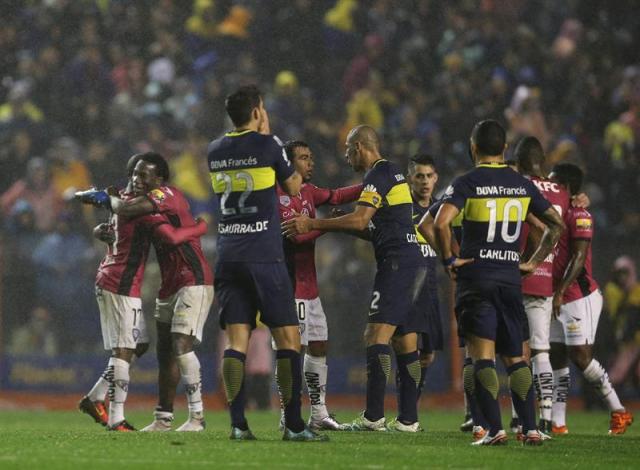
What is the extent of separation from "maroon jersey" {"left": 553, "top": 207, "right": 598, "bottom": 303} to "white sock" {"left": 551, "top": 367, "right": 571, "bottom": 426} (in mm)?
687

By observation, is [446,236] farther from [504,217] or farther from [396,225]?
[396,225]

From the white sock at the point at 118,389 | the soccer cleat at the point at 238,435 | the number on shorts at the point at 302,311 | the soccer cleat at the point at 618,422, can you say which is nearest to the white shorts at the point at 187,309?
the white sock at the point at 118,389

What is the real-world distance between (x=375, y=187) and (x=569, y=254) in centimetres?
238

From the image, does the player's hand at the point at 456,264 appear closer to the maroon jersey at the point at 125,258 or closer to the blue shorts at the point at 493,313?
the blue shorts at the point at 493,313

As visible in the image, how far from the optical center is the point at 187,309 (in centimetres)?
1004

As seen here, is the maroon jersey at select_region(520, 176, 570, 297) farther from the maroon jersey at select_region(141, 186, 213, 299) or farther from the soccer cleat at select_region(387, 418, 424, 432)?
the maroon jersey at select_region(141, 186, 213, 299)

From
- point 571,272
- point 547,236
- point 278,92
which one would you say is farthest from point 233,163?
point 278,92

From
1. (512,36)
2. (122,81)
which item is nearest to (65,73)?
(122,81)

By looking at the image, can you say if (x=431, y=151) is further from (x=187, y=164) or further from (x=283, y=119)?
(x=187, y=164)

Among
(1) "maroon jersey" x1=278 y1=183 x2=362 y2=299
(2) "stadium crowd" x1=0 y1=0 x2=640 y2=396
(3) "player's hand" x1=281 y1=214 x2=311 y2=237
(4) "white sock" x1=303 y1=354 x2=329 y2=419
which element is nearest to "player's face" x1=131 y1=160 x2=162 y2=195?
(1) "maroon jersey" x1=278 y1=183 x2=362 y2=299

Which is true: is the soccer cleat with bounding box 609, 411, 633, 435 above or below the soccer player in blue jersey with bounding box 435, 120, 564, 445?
below

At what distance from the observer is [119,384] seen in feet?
32.7

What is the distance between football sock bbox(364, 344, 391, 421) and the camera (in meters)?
9.34

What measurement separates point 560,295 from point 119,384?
3.77m
